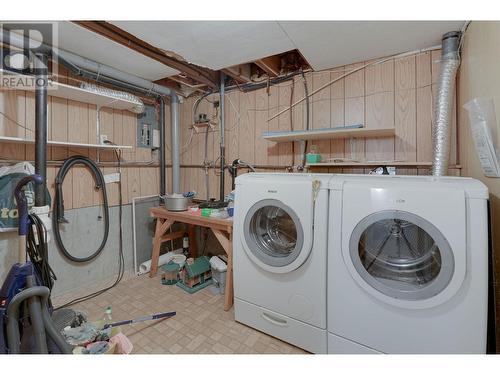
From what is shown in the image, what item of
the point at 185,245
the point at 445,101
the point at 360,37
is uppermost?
the point at 360,37

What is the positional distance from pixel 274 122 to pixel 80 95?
5.79ft

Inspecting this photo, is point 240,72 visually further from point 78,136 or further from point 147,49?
point 78,136

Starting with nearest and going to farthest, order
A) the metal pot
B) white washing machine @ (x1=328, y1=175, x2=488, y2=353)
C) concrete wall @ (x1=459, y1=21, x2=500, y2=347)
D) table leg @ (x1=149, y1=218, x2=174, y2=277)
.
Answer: white washing machine @ (x1=328, y1=175, x2=488, y2=353) < concrete wall @ (x1=459, y1=21, x2=500, y2=347) < the metal pot < table leg @ (x1=149, y1=218, x2=174, y2=277)

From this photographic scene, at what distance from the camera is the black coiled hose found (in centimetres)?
207

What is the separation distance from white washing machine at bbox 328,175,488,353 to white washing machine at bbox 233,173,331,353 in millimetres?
75

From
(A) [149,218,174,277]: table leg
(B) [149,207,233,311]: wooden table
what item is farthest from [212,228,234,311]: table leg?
(A) [149,218,174,277]: table leg

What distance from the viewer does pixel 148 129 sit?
9.45ft

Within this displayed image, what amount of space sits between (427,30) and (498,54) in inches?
25.9

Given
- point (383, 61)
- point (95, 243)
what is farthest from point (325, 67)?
point (95, 243)

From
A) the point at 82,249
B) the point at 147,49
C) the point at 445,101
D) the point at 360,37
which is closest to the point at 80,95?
the point at 147,49

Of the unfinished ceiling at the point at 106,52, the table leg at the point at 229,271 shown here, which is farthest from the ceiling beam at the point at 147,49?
the table leg at the point at 229,271

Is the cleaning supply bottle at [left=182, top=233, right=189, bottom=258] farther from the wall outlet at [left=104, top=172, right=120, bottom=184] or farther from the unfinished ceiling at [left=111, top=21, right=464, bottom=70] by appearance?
the unfinished ceiling at [left=111, top=21, right=464, bottom=70]

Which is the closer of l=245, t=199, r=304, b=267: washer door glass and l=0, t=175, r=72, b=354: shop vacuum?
l=0, t=175, r=72, b=354: shop vacuum

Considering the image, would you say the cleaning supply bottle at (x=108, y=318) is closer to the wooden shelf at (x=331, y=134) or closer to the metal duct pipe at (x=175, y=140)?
the metal duct pipe at (x=175, y=140)
